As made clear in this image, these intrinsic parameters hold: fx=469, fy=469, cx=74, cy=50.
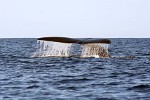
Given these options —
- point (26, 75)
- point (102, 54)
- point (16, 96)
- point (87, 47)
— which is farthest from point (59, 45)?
point (16, 96)

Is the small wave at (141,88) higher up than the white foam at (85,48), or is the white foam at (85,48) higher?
the white foam at (85,48)

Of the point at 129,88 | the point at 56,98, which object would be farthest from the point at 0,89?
the point at 129,88

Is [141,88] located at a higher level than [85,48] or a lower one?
lower

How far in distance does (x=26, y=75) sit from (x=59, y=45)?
10750mm

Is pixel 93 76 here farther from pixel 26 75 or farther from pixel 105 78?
pixel 26 75

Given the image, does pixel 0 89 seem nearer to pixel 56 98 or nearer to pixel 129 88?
pixel 56 98

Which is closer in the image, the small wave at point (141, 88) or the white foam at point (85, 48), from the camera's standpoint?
the small wave at point (141, 88)

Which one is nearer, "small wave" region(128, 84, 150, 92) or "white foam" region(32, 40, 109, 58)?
"small wave" region(128, 84, 150, 92)

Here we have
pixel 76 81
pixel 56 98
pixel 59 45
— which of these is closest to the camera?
pixel 56 98

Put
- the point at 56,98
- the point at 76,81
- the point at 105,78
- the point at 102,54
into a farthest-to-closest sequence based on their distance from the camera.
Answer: the point at 102,54
the point at 105,78
the point at 76,81
the point at 56,98

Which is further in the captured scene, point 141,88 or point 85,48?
point 85,48

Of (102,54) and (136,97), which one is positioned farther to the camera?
(102,54)

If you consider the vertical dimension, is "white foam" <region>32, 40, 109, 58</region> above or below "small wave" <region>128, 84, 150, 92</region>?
above

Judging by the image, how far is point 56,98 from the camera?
18000mm
